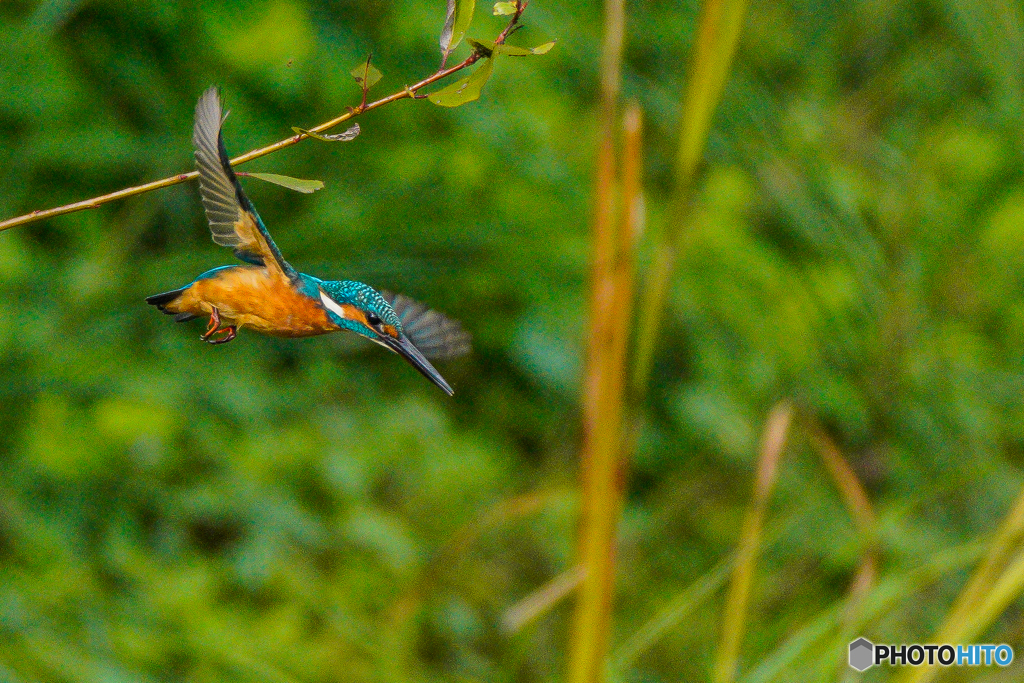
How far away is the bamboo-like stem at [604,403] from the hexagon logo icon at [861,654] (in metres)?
0.65

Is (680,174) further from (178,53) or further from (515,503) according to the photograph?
(178,53)

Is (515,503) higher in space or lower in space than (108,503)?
lower

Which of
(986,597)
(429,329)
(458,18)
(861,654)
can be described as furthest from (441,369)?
(458,18)

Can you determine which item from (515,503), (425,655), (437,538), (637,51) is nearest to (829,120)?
(637,51)

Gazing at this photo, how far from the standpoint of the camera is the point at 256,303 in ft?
1.26

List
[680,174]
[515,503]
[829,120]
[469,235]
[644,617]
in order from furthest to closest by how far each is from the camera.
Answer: [829,120], [644,617], [469,235], [515,503], [680,174]

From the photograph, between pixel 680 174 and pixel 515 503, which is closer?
pixel 680 174

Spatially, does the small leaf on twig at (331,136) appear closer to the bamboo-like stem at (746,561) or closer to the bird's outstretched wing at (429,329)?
the bird's outstretched wing at (429,329)

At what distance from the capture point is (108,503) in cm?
191

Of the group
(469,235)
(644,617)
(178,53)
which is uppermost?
(178,53)

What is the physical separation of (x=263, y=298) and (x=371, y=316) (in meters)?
0.05

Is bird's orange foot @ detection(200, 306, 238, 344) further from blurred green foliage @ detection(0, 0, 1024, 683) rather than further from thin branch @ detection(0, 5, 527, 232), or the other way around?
blurred green foliage @ detection(0, 0, 1024, 683)

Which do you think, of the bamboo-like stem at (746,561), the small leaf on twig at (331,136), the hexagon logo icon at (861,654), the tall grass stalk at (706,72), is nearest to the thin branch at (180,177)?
the small leaf on twig at (331,136)

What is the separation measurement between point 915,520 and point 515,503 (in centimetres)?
126
